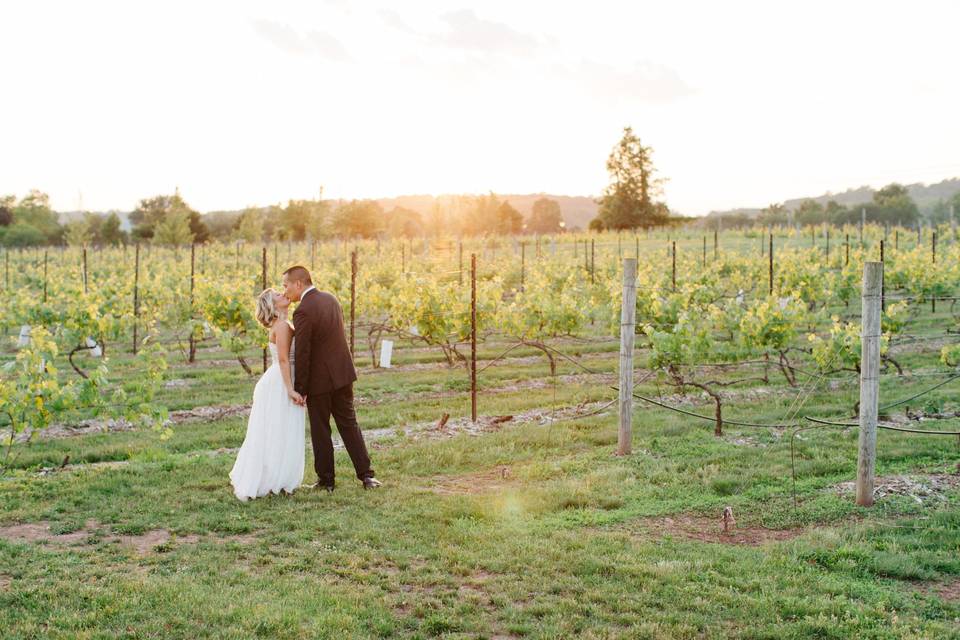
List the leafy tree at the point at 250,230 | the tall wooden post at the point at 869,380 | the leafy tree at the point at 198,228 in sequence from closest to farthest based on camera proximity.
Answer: the tall wooden post at the point at 869,380 → the leafy tree at the point at 250,230 → the leafy tree at the point at 198,228

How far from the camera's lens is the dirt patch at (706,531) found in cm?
522

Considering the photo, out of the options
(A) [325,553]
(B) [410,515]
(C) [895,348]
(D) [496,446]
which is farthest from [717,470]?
(C) [895,348]

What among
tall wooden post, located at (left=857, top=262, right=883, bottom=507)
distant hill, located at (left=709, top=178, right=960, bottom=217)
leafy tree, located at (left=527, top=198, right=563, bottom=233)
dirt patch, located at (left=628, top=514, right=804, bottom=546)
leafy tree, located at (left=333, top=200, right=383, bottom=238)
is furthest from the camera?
distant hill, located at (left=709, top=178, right=960, bottom=217)

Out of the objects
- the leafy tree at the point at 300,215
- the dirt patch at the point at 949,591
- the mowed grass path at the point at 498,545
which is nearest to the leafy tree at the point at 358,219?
the leafy tree at the point at 300,215

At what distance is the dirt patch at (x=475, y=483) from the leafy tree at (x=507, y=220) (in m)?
60.5

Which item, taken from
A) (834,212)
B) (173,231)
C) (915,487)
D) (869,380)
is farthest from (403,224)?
(869,380)

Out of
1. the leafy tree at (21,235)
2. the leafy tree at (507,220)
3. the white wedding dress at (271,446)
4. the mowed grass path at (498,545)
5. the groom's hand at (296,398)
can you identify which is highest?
the leafy tree at (507,220)

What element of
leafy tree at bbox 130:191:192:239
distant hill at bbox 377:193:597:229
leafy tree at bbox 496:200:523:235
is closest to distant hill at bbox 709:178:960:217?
distant hill at bbox 377:193:597:229

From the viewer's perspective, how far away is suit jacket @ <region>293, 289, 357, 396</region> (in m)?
6.02

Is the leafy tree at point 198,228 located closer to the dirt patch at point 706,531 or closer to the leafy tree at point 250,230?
the leafy tree at point 250,230

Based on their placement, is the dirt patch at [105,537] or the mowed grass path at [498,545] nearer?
the mowed grass path at [498,545]

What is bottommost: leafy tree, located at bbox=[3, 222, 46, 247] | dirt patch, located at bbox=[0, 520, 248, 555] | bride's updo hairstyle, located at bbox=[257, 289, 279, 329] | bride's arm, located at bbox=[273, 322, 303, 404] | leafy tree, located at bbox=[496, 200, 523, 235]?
dirt patch, located at bbox=[0, 520, 248, 555]

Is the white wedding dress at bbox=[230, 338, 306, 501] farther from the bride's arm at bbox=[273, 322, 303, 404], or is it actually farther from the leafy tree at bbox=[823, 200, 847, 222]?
the leafy tree at bbox=[823, 200, 847, 222]

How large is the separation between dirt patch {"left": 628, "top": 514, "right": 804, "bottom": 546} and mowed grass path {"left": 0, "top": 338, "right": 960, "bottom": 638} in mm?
24
